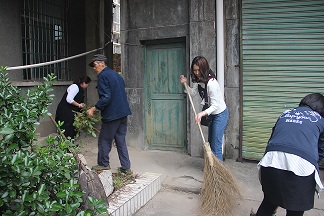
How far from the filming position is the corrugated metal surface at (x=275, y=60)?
521 cm

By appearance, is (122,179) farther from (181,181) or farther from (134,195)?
(181,181)

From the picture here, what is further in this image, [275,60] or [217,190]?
[275,60]

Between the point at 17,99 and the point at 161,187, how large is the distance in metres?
2.99

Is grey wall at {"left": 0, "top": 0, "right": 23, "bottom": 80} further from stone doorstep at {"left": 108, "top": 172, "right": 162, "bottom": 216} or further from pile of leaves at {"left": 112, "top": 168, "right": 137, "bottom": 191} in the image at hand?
stone doorstep at {"left": 108, "top": 172, "right": 162, "bottom": 216}

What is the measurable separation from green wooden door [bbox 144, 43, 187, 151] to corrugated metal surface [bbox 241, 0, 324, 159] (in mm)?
1288

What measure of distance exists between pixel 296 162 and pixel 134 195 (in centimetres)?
205

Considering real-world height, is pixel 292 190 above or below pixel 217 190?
above

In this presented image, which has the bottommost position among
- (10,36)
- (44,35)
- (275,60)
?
(275,60)

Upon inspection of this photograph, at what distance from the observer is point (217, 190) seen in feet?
13.1

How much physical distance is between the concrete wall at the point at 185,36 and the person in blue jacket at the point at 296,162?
2889 millimetres

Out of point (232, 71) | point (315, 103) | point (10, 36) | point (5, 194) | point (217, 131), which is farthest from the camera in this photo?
point (10, 36)

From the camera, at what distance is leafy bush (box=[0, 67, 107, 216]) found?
1945 millimetres

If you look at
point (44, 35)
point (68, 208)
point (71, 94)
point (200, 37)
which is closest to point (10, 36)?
point (44, 35)

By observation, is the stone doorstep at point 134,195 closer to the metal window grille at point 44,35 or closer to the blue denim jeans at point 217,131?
the blue denim jeans at point 217,131
